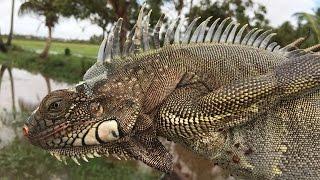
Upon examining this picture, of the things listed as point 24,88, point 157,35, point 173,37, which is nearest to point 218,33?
point 173,37

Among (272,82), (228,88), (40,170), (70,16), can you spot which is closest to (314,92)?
(272,82)

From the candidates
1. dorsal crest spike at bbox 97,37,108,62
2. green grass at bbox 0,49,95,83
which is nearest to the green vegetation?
dorsal crest spike at bbox 97,37,108,62

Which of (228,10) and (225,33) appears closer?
(225,33)

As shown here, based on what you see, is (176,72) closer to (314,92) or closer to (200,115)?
(200,115)

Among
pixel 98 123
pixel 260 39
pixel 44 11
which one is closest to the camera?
pixel 98 123

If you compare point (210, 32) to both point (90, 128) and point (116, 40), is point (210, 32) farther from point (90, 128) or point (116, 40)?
point (90, 128)

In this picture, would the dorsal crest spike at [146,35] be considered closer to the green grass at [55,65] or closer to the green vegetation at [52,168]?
the green vegetation at [52,168]
